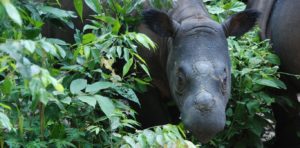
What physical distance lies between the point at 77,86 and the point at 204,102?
2.46 feet

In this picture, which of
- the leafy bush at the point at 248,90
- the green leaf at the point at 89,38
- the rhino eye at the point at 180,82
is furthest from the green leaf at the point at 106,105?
the leafy bush at the point at 248,90

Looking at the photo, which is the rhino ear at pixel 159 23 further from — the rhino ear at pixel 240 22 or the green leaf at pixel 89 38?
the green leaf at pixel 89 38

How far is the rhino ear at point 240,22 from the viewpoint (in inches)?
191

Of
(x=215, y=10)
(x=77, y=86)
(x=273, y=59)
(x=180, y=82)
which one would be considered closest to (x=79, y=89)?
(x=77, y=86)

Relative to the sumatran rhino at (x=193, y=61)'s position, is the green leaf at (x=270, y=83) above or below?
below

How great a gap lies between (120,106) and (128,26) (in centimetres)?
99

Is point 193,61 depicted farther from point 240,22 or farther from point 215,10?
point 215,10

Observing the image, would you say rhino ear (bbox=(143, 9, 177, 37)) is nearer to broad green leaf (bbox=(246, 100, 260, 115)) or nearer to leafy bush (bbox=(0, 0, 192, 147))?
leafy bush (bbox=(0, 0, 192, 147))

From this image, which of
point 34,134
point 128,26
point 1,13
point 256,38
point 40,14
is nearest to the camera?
point 1,13

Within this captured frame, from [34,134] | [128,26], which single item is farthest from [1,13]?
[128,26]

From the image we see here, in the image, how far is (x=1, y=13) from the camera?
9.52ft

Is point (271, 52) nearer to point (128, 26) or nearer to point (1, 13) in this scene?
point (128, 26)

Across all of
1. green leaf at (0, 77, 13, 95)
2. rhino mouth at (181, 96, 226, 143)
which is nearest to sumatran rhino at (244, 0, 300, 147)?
rhino mouth at (181, 96, 226, 143)

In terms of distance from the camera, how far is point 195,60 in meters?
4.40
